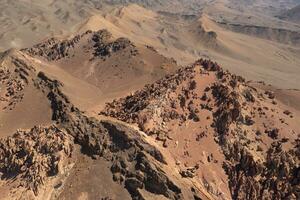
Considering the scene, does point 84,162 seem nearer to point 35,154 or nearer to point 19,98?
point 35,154

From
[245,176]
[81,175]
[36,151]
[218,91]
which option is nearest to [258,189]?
[245,176]

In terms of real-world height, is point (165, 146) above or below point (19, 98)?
above

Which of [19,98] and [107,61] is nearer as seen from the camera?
[19,98]

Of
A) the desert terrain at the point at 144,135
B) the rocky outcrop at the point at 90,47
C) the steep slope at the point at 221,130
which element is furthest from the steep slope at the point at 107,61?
the steep slope at the point at 221,130

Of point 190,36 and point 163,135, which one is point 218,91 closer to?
point 163,135

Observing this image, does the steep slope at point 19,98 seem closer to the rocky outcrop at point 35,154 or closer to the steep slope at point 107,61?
the rocky outcrop at point 35,154

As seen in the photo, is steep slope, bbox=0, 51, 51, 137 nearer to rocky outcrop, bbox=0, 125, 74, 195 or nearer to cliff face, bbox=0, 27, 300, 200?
cliff face, bbox=0, 27, 300, 200

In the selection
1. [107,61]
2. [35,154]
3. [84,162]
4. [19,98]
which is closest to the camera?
[84,162]

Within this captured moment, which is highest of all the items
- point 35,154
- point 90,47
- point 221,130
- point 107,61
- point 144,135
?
point 221,130

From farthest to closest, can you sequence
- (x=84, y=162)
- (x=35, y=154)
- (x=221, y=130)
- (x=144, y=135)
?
(x=221, y=130) < (x=35, y=154) < (x=84, y=162) < (x=144, y=135)

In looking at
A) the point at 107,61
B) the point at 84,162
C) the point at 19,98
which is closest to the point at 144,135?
the point at 84,162
